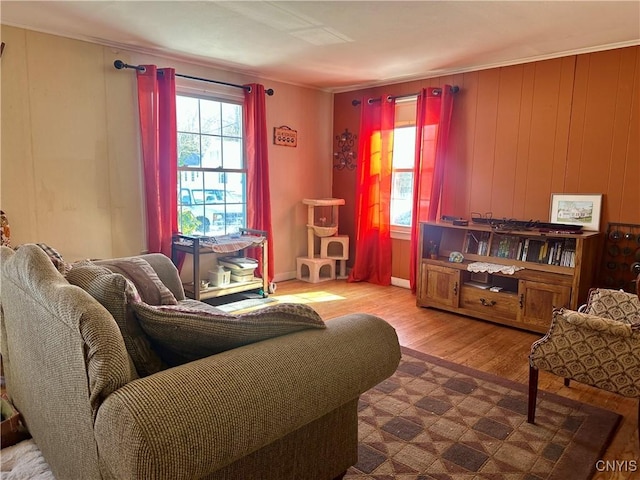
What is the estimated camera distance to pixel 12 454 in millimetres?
1914

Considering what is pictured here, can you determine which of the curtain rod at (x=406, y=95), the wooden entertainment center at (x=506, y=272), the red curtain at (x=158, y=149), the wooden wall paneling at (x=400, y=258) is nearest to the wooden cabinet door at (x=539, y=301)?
the wooden entertainment center at (x=506, y=272)

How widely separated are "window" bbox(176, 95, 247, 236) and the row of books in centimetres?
241

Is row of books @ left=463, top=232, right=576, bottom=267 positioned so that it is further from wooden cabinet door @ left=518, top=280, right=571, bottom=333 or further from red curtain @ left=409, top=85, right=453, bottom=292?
red curtain @ left=409, top=85, right=453, bottom=292

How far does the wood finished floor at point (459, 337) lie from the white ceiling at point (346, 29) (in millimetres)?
2272

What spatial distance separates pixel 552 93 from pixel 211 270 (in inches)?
136

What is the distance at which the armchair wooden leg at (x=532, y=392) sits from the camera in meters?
2.19

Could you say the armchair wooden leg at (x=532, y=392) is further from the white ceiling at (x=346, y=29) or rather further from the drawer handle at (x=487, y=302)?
the white ceiling at (x=346, y=29)

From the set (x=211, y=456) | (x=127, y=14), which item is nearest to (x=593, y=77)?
(x=127, y=14)

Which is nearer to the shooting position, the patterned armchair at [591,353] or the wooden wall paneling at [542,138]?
the patterned armchair at [591,353]

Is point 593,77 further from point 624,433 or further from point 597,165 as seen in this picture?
point 624,433

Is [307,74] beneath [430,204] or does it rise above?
above

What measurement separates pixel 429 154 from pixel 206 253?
2.43 m

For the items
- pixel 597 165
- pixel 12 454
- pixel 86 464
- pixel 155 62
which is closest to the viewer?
pixel 86 464

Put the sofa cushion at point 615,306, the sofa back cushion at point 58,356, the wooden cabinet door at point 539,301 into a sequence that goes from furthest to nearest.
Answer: the wooden cabinet door at point 539,301 → the sofa cushion at point 615,306 → the sofa back cushion at point 58,356
